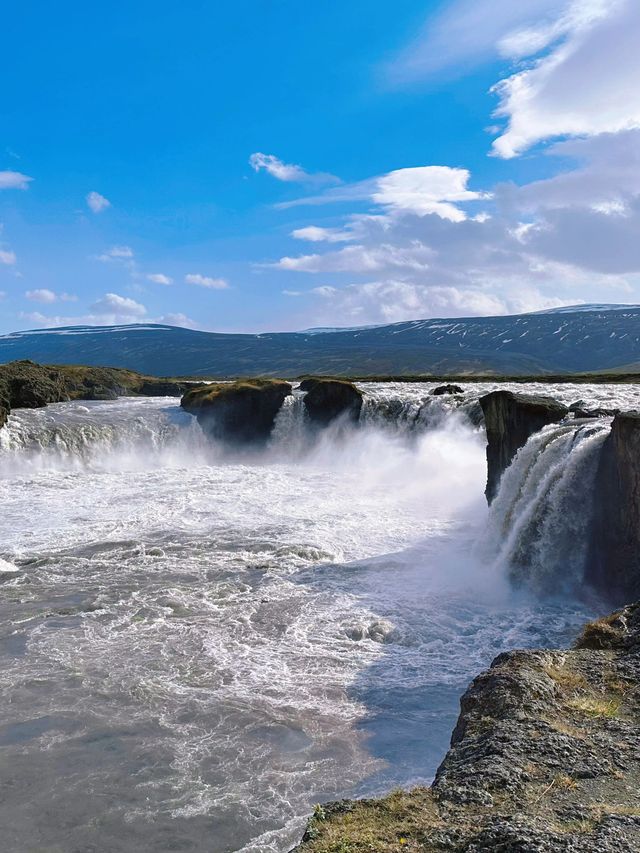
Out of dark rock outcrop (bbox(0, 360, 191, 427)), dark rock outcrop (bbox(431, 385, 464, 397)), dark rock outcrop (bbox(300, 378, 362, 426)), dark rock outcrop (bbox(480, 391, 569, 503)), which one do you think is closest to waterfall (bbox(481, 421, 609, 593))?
dark rock outcrop (bbox(480, 391, 569, 503))

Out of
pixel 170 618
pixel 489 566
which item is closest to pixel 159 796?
pixel 170 618

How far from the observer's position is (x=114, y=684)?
12.8 m

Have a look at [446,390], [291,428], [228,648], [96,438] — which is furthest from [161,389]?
[228,648]

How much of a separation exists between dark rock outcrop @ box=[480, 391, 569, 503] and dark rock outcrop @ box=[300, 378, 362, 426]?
66.6 feet

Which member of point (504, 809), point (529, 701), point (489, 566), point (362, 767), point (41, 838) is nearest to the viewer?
point (504, 809)

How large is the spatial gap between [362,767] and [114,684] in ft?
18.3

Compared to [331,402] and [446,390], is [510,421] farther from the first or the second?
[446,390]

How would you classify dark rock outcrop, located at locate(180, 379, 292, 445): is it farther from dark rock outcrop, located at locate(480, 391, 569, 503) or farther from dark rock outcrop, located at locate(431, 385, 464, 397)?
dark rock outcrop, located at locate(480, 391, 569, 503)

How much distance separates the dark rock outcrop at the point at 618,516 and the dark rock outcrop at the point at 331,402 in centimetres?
3043

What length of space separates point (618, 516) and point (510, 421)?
28.4 feet

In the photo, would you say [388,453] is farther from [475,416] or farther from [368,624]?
[368,624]

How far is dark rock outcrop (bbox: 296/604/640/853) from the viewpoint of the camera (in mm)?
4754

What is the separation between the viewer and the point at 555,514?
749 inches

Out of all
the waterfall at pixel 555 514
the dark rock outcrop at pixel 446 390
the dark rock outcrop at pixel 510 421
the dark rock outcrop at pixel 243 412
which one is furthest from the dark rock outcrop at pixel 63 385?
the waterfall at pixel 555 514
